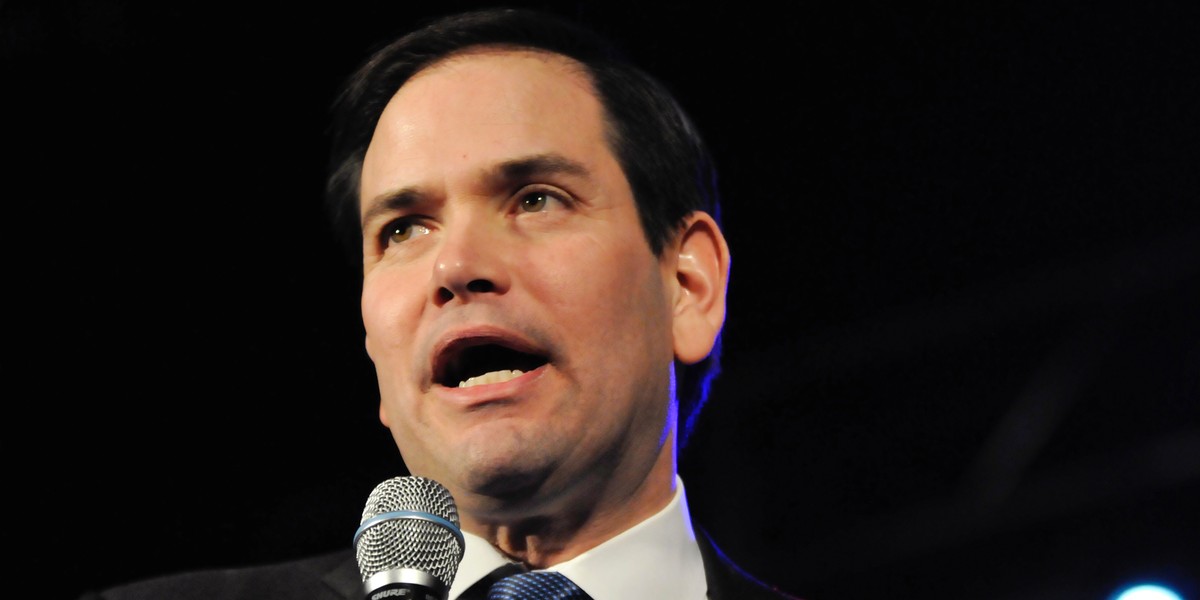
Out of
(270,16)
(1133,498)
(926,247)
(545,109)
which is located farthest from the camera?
(1133,498)

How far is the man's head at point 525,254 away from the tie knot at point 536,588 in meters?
0.14

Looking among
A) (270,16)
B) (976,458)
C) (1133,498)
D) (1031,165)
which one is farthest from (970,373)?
(270,16)

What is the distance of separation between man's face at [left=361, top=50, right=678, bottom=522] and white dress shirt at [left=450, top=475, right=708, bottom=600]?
0.08m

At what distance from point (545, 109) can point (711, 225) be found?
1.53 feet

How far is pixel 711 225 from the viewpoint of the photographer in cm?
258

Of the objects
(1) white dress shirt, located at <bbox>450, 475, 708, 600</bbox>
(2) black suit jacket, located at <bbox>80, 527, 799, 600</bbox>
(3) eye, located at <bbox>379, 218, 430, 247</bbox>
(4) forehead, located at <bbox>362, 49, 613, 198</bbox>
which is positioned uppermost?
(4) forehead, located at <bbox>362, 49, 613, 198</bbox>

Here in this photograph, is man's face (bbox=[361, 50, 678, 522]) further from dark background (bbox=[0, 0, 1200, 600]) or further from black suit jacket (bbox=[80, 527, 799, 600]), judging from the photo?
dark background (bbox=[0, 0, 1200, 600])

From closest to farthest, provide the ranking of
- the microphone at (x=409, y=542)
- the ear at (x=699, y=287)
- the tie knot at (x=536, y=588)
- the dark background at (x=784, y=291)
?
1. the microphone at (x=409, y=542)
2. the tie knot at (x=536, y=588)
3. the ear at (x=699, y=287)
4. the dark background at (x=784, y=291)

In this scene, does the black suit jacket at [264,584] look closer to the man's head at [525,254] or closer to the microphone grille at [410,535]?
the man's head at [525,254]

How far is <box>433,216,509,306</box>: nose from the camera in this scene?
6.66ft

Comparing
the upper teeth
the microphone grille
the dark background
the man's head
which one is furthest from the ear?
the dark background

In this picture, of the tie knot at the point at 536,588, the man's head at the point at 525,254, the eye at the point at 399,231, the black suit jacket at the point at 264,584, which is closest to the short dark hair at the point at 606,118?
the man's head at the point at 525,254

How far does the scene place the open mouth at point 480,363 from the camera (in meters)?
2.05

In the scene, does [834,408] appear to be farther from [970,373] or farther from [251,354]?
[251,354]
